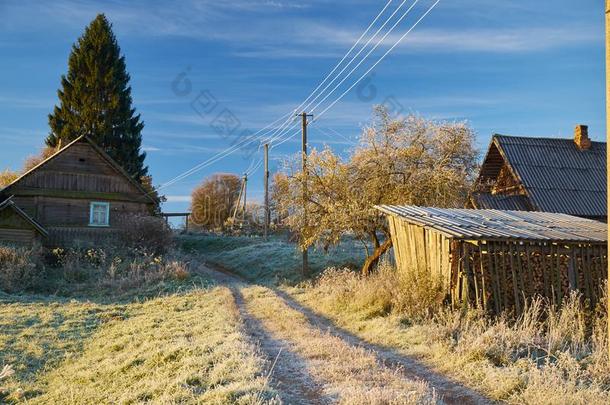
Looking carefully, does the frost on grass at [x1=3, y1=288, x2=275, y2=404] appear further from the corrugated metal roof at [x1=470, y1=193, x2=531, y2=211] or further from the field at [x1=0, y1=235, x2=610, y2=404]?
the corrugated metal roof at [x1=470, y1=193, x2=531, y2=211]

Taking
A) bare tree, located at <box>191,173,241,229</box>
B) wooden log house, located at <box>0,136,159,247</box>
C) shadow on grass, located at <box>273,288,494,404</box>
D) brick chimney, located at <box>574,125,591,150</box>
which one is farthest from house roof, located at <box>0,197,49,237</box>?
bare tree, located at <box>191,173,241,229</box>

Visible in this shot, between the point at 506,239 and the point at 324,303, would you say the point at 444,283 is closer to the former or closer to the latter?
the point at 506,239

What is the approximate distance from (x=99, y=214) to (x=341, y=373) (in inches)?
931

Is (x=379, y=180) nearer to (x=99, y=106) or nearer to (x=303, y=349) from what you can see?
(x=303, y=349)

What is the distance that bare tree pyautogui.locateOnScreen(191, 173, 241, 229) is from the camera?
5497 cm

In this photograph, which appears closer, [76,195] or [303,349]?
[303,349]

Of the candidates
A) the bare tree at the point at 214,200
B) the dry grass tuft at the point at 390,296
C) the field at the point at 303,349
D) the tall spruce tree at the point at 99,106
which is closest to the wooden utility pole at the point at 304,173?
the field at the point at 303,349

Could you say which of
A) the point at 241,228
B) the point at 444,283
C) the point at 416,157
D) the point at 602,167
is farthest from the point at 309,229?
the point at 241,228

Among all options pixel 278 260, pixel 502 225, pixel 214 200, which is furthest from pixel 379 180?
pixel 214 200

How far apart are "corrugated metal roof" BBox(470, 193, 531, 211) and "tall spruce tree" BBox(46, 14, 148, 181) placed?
27.1 metres

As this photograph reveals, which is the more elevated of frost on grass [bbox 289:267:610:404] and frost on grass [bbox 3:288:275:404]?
frost on grass [bbox 289:267:610:404]

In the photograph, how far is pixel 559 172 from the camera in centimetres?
2441

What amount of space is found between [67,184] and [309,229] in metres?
13.8

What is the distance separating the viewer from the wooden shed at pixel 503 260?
36.4 ft
